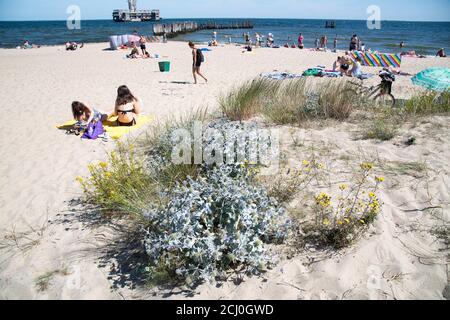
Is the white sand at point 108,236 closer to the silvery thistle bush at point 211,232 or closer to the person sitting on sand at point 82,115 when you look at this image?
the silvery thistle bush at point 211,232

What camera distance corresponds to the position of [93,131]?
18.9 ft

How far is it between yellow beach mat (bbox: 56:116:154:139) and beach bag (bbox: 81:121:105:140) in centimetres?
19

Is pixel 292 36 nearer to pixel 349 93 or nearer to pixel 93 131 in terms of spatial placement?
pixel 349 93

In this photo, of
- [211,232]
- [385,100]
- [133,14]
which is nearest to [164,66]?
[385,100]

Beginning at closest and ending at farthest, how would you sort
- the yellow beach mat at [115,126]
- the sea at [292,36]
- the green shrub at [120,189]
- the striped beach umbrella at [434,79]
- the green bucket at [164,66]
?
1. the green shrub at [120,189]
2. the yellow beach mat at [115,126]
3. the striped beach umbrella at [434,79]
4. the green bucket at [164,66]
5. the sea at [292,36]

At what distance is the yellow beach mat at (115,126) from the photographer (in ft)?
19.5

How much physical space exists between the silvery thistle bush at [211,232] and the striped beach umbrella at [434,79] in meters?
6.20

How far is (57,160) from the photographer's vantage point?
4.91 metres

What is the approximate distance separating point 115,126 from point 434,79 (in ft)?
23.2

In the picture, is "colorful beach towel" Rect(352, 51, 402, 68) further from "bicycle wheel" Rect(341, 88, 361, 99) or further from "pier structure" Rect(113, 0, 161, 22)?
"pier structure" Rect(113, 0, 161, 22)

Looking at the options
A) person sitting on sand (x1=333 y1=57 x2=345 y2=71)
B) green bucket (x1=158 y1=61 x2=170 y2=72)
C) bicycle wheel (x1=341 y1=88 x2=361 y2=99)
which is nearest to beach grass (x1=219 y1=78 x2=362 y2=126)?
bicycle wheel (x1=341 y1=88 x2=361 y2=99)

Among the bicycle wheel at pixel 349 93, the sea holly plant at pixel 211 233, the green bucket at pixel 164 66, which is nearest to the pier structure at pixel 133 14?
the green bucket at pixel 164 66
